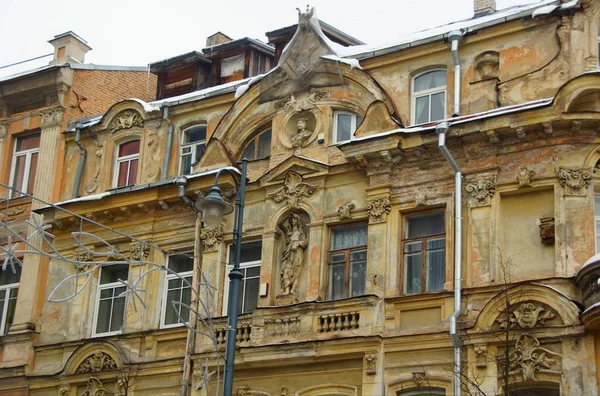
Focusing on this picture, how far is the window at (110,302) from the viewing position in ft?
92.8

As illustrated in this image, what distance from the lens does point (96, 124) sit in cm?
3019

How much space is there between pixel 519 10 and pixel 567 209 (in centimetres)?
478

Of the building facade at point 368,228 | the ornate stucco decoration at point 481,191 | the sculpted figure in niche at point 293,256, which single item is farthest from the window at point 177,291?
the ornate stucco decoration at point 481,191

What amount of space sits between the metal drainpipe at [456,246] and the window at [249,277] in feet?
16.6

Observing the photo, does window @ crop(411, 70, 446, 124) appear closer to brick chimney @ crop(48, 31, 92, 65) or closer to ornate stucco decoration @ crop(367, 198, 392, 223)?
ornate stucco decoration @ crop(367, 198, 392, 223)

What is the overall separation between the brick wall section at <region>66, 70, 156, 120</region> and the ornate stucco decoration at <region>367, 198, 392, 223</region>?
10237mm

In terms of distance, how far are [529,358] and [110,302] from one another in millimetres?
11003

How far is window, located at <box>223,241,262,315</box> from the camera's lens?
2645cm

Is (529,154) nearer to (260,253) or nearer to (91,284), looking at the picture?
(260,253)

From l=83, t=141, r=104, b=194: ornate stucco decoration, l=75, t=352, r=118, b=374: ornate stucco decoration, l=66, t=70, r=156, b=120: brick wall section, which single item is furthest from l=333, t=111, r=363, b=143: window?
l=66, t=70, r=156, b=120: brick wall section

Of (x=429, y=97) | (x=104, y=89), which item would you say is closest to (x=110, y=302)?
(x=104, y=89)

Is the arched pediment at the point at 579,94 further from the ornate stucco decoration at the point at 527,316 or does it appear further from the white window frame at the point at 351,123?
the white window frame at the point at 351,123

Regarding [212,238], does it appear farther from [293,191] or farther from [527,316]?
[527,316]

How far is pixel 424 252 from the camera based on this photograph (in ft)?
80.2
